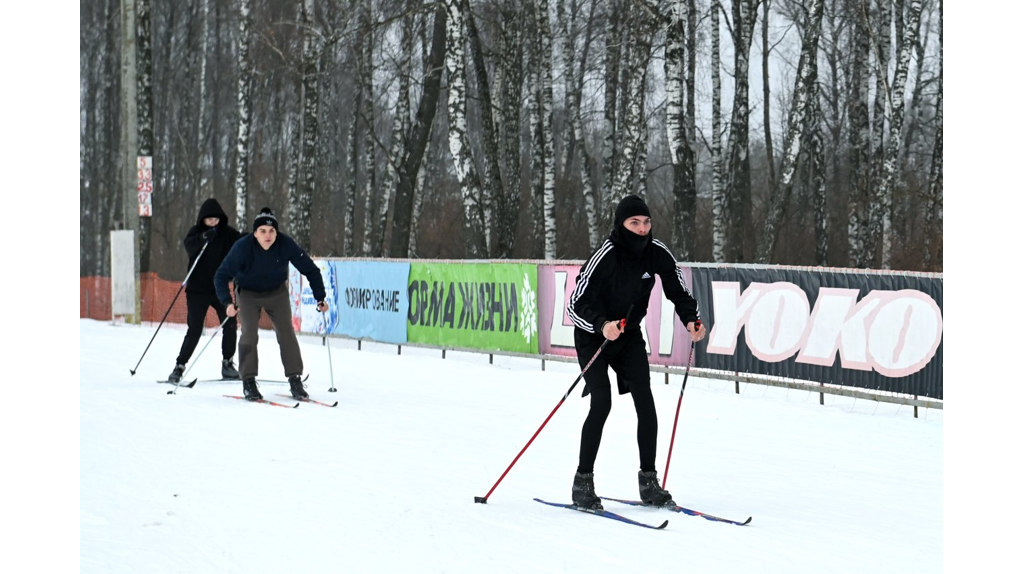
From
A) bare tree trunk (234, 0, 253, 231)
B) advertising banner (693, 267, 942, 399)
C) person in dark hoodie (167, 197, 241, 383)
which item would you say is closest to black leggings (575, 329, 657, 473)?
advertising banner (693, 267, 942, 399)

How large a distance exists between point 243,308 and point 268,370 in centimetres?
300

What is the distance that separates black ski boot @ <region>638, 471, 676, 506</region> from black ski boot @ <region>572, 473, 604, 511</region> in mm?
268

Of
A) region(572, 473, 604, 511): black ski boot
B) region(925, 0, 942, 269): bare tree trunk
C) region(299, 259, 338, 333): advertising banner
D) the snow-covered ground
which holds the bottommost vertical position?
the snow-covered ground

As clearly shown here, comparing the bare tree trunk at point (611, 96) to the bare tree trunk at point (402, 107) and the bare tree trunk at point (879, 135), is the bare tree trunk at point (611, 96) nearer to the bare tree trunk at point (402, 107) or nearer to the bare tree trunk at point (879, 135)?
the bare tree trunk at point (402, 107)

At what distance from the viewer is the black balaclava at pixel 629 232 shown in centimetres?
646

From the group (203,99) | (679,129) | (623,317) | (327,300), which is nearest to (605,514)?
(623,317)

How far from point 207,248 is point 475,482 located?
6244mm

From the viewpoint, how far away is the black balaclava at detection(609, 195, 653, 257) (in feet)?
21.2

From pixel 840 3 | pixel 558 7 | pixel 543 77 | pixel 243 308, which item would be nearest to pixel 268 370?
pixel 243 308

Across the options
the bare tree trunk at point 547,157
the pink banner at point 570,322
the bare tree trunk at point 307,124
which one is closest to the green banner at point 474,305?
the pink banner at point 570,322

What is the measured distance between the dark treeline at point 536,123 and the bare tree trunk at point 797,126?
4cm

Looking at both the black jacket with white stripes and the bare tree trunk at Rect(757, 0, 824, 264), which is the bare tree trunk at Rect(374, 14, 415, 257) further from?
the black jacket with white stripes

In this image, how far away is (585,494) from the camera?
6.50 m
